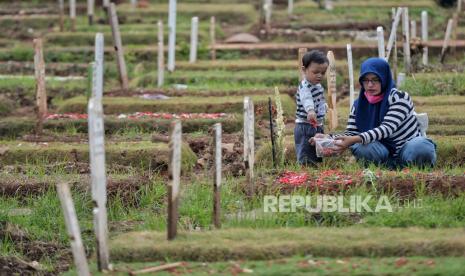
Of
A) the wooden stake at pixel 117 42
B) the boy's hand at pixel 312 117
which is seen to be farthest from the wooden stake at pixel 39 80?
the boy's hand at pixel 312 117

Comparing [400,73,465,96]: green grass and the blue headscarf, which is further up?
the blue headscarf

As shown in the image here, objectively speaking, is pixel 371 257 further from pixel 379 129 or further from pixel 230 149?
pixel 230 149

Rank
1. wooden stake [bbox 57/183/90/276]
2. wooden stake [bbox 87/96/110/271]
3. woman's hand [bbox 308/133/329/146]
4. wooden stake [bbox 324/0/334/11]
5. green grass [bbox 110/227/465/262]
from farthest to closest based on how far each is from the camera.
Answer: wooden stake [bbox 324/0/334/11] < woman's hand [bbox 308/133/329/146] < green grass [bbox 110/227/465/262] < wooden stake [bbox 87/96/110/271] < wooden stake [bbox 57/183/90/276]

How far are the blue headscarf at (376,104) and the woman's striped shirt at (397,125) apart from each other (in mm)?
59

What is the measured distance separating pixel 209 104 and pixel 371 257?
8.37 meters

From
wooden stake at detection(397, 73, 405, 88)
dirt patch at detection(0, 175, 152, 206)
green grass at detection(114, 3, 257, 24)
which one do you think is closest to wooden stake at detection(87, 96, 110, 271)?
dirt patch at detection(0, 175, 152, 206)

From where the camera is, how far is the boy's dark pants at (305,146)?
11.0 meters

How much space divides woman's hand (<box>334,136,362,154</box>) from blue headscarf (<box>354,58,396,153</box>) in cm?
40

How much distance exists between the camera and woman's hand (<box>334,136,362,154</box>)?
1031cm

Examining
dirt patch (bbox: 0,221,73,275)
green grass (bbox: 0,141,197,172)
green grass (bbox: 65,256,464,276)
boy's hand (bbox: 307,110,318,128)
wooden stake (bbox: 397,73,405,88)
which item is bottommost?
dirt patch (bbox: 0,221,73,275)

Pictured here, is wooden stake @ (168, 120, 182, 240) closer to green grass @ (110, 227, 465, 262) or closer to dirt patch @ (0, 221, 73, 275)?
green grass @ (110, 227, 465, 262)

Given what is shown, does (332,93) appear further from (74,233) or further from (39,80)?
(74,233)

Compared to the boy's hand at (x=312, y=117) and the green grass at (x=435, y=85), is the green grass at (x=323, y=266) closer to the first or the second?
the boy's hand at (x=312, y=117)

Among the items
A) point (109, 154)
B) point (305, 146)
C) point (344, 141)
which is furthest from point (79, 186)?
point (344, 141)
